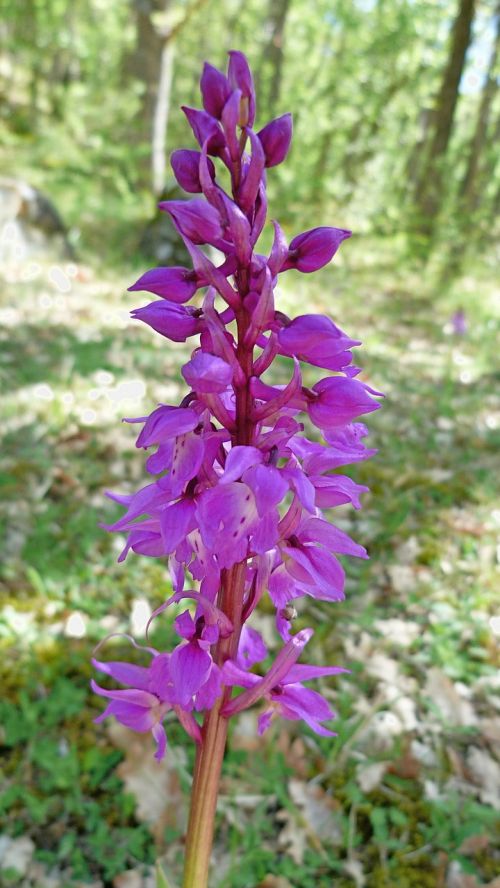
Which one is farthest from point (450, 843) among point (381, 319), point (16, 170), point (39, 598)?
point (16, 170)

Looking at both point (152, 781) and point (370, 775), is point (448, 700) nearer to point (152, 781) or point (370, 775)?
point (370, 775)

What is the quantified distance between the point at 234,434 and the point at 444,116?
12220 millimetres

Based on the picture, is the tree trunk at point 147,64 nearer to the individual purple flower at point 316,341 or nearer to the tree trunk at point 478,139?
the tree trunk at point 478,139

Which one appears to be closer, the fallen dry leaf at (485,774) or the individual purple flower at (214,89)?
the individual purple flower at (214,89)

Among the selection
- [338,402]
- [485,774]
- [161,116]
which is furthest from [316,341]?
[161,116]

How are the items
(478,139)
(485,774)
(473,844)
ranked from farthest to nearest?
(478,139)
(485,774)
(473,844)

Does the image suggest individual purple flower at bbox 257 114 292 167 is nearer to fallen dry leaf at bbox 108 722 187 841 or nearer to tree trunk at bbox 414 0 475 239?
fallen dry leaf at bbox 108 722 187 841

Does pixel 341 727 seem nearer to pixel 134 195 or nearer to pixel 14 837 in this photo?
pixel 14 837

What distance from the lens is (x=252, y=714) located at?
2420 mm

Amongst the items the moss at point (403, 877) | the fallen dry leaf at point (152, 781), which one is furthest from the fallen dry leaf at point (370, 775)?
the fallen dry leaf at point (152, 781)

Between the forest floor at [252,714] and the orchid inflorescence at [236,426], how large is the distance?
1.08 m

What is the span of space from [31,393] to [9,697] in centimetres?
248

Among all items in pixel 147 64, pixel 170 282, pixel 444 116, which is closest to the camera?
pixel 170 282

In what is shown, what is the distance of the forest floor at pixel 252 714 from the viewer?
6.63ft
